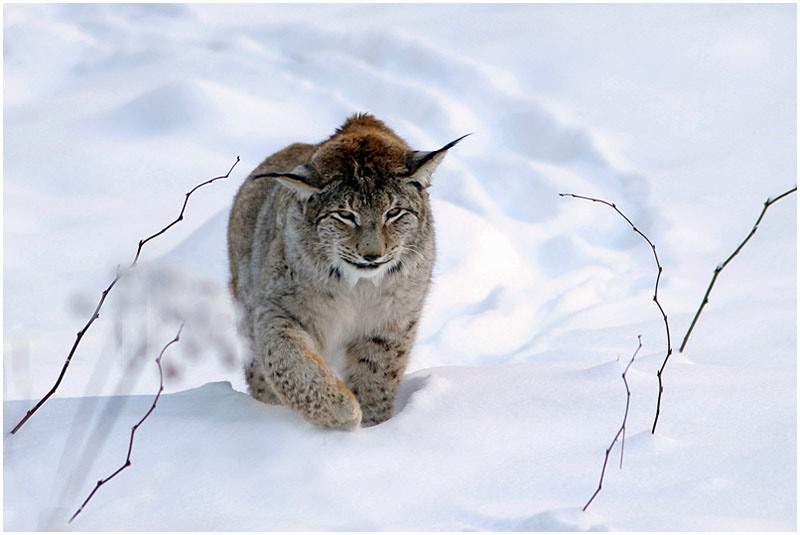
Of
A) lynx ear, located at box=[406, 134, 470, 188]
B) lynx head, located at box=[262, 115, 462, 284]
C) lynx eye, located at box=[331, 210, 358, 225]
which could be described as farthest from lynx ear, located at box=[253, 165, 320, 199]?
lynx ear, located at box=[406, 134, 470, 188]

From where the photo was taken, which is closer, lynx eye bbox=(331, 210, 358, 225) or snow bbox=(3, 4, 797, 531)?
snow bbox=(3, 4, 797, 531)

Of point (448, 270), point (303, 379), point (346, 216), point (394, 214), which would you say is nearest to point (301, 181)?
point (346, 216)

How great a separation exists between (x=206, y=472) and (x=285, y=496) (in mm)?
301

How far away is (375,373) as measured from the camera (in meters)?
4.33

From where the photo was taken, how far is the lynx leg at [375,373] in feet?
14.1

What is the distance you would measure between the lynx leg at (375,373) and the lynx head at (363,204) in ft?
1.27

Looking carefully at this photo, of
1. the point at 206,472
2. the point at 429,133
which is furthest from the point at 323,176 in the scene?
the point at 429,133

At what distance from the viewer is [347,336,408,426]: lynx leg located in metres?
4.31

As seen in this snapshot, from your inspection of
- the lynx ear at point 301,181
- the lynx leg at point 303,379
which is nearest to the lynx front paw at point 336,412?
the lynx leg at point 303,379

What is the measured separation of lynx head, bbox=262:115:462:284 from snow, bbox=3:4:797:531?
1.71ft

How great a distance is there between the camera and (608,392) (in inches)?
150

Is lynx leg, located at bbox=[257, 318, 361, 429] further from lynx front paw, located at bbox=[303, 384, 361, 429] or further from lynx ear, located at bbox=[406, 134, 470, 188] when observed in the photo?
lynx ear, located at bbox=[406, 134, 470, 188]

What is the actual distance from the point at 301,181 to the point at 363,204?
27 centimetres

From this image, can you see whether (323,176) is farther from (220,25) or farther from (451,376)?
(220,25)
